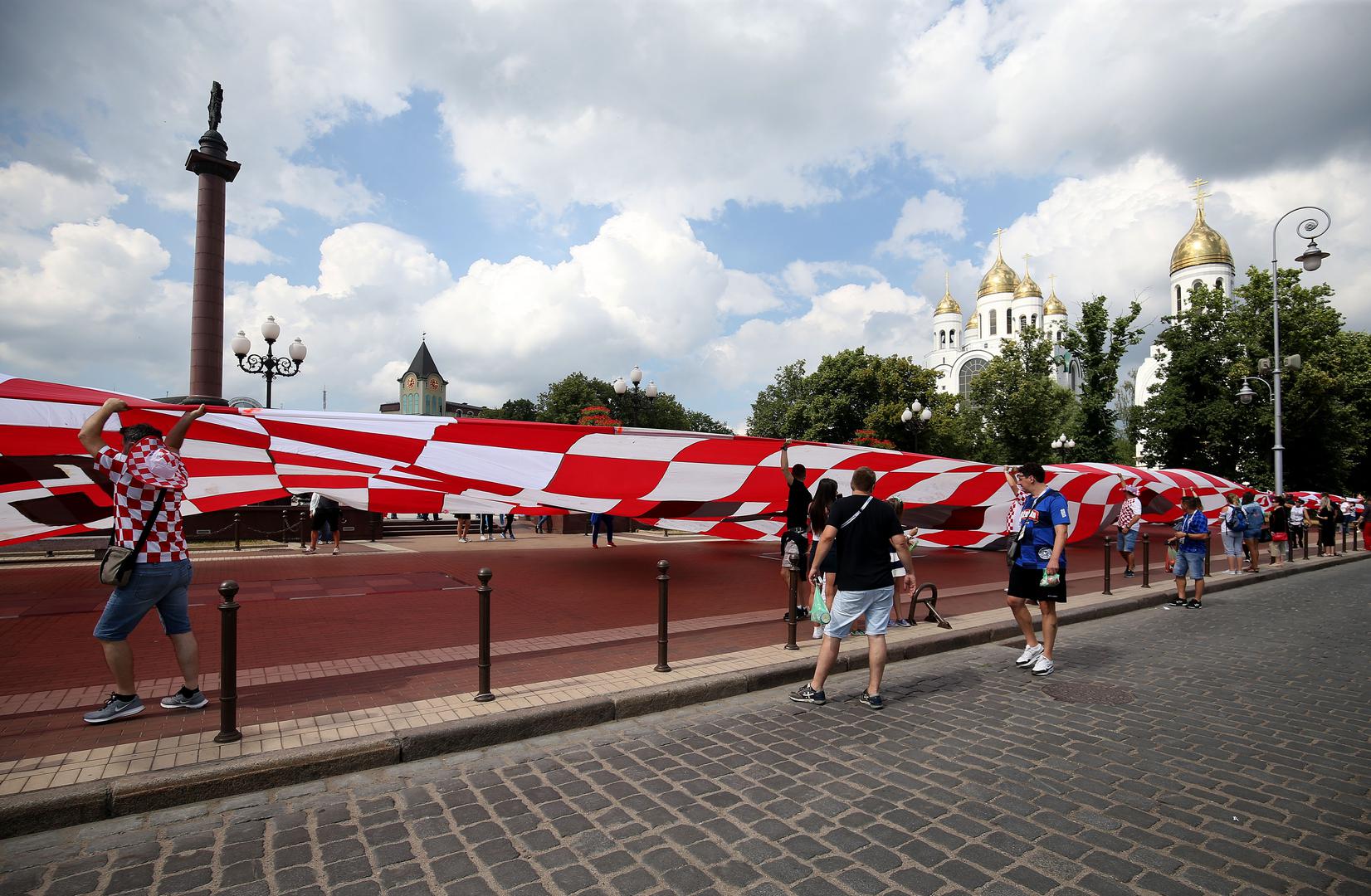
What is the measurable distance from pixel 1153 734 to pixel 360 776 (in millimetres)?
5442

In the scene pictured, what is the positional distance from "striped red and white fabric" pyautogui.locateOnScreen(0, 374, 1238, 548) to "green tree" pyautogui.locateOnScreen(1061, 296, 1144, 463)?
2068cm

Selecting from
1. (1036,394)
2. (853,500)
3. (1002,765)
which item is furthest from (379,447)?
(1036,394)

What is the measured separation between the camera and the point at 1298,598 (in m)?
12.3

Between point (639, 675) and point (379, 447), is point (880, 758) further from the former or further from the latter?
point (379, 447)

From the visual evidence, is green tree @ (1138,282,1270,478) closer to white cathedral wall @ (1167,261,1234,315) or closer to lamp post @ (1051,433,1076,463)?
lamp post @ (1051,433,1076,463)

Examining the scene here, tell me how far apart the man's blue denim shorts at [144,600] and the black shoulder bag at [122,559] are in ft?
0.14

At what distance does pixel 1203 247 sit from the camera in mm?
67375

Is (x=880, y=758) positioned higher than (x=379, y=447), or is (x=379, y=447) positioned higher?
A: (x=379, y=447)

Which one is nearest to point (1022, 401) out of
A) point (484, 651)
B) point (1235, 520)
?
point (1235, 520)

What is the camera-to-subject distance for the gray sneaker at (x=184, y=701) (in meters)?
4.96

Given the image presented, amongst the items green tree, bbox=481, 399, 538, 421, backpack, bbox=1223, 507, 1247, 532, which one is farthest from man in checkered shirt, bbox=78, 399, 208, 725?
green tree, bbox=481, 399, 538, 421

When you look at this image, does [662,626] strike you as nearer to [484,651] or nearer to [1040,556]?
[484,651]

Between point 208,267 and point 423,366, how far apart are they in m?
95.7

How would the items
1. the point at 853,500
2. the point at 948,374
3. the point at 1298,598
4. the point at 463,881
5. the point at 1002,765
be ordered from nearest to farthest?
the point at 463,881 → the point at 1002,765 → the point at 853,500 → the point at 1298,598 → the point at 948,374
